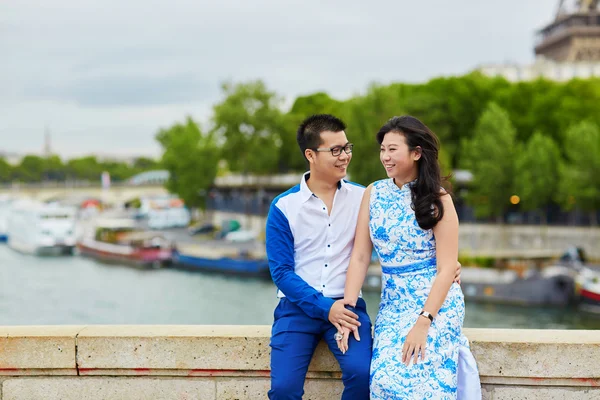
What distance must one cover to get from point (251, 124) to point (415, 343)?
141 feet

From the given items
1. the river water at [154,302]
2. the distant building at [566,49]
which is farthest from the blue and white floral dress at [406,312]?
the distant building at [566,49]

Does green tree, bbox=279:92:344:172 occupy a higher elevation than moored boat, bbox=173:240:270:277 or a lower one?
higher

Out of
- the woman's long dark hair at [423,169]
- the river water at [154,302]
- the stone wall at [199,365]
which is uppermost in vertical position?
the woman's long dark hair at [423,169]

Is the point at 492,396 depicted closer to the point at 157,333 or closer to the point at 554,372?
the point at 554,372

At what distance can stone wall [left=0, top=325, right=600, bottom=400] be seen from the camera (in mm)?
3863

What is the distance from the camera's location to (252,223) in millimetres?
52812

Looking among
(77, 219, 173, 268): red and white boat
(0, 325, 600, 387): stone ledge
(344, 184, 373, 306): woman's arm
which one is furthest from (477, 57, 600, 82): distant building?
(344, 184, 373, 306): woman's arm

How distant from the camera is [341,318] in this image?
11.6ft

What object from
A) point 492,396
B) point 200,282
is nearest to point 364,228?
point 492,396

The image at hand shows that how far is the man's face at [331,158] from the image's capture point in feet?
12.3

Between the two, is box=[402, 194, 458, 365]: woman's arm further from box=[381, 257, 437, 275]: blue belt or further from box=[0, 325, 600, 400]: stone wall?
box=[0, 325, 600, 400]: stone wall

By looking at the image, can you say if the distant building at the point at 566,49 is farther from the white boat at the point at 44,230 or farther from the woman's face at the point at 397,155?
the woman's face at the point at 397,155

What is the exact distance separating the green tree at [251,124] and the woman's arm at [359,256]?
42.2m

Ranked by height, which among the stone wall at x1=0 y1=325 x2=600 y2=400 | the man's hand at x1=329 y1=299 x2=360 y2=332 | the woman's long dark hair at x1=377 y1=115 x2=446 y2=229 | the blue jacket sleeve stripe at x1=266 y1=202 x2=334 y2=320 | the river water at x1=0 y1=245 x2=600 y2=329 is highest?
the woman's long dark hair at x1=377 y1=115 x2=446 y2=229
